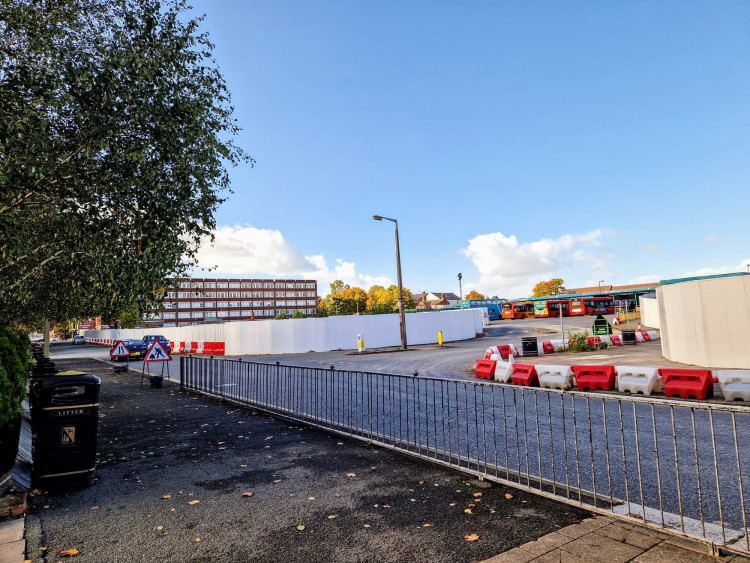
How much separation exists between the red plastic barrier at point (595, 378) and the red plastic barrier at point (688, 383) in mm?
1318

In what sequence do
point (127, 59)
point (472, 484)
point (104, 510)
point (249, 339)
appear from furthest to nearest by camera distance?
point (249, 339), point (127, 59), point (472, 484), point (104, 510)

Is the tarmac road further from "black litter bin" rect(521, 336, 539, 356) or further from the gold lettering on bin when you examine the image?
"black litter bin" rect(521, 336, 539, 356)

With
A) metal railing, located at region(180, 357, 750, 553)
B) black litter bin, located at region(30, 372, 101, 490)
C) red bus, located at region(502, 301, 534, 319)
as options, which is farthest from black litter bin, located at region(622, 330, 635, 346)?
red bus, located at region(502, 301, 534, 319)

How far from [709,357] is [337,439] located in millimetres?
13909

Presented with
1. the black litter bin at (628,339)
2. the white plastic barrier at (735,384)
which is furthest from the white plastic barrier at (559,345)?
the white plastic barrier at (735,384)

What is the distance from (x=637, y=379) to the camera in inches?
453

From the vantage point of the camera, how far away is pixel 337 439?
7.70 meters

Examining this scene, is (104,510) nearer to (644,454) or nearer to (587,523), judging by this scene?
(587,523)

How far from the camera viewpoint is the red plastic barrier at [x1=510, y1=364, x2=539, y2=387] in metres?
13.3

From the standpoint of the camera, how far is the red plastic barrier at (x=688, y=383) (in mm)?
10523

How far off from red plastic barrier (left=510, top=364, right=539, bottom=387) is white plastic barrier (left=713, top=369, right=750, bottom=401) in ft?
14.5

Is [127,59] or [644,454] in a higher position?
[127,59]

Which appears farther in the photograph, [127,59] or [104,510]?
[127,59]

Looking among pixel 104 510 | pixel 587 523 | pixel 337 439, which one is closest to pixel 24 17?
pixel 104 510
